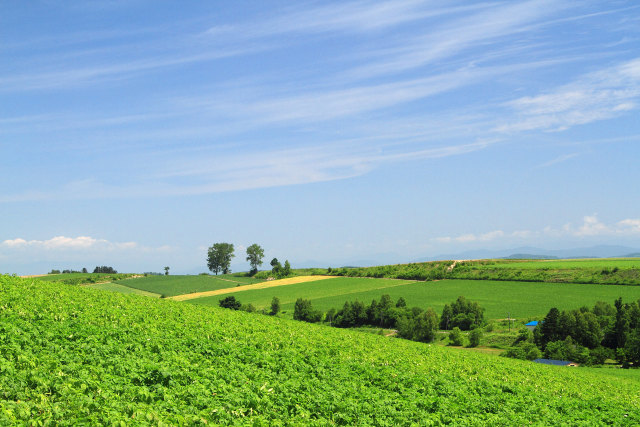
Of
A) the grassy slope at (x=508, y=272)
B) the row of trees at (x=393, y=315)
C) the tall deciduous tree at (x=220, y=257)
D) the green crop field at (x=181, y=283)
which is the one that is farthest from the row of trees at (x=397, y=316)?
the tall deciduous tree at (x=220, y=257)

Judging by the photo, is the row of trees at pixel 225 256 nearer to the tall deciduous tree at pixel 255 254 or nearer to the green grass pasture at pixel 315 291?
the tall deciduous tree at pixel 255 254

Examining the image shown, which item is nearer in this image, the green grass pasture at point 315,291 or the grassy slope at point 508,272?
the green grass pasture at point 315,291

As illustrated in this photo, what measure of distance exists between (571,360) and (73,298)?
227 ft

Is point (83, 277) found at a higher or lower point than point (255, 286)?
higher

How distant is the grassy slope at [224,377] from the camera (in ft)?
37.0

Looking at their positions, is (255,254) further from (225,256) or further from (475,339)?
(475,339)

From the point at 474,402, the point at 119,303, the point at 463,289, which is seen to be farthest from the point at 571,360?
the point at 119,303

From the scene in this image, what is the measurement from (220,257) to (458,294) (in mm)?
90652

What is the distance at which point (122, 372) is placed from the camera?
43.3 feet

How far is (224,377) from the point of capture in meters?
14.6

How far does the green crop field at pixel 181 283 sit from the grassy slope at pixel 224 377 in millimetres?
92820

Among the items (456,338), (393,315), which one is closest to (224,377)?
(456,338)

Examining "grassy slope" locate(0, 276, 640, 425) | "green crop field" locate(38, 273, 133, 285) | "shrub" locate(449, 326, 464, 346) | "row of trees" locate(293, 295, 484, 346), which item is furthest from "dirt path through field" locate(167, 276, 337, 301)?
"grassy slope" locate(0, 276, 640, 425)

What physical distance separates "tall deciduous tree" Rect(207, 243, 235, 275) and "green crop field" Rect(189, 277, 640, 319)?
163ft
